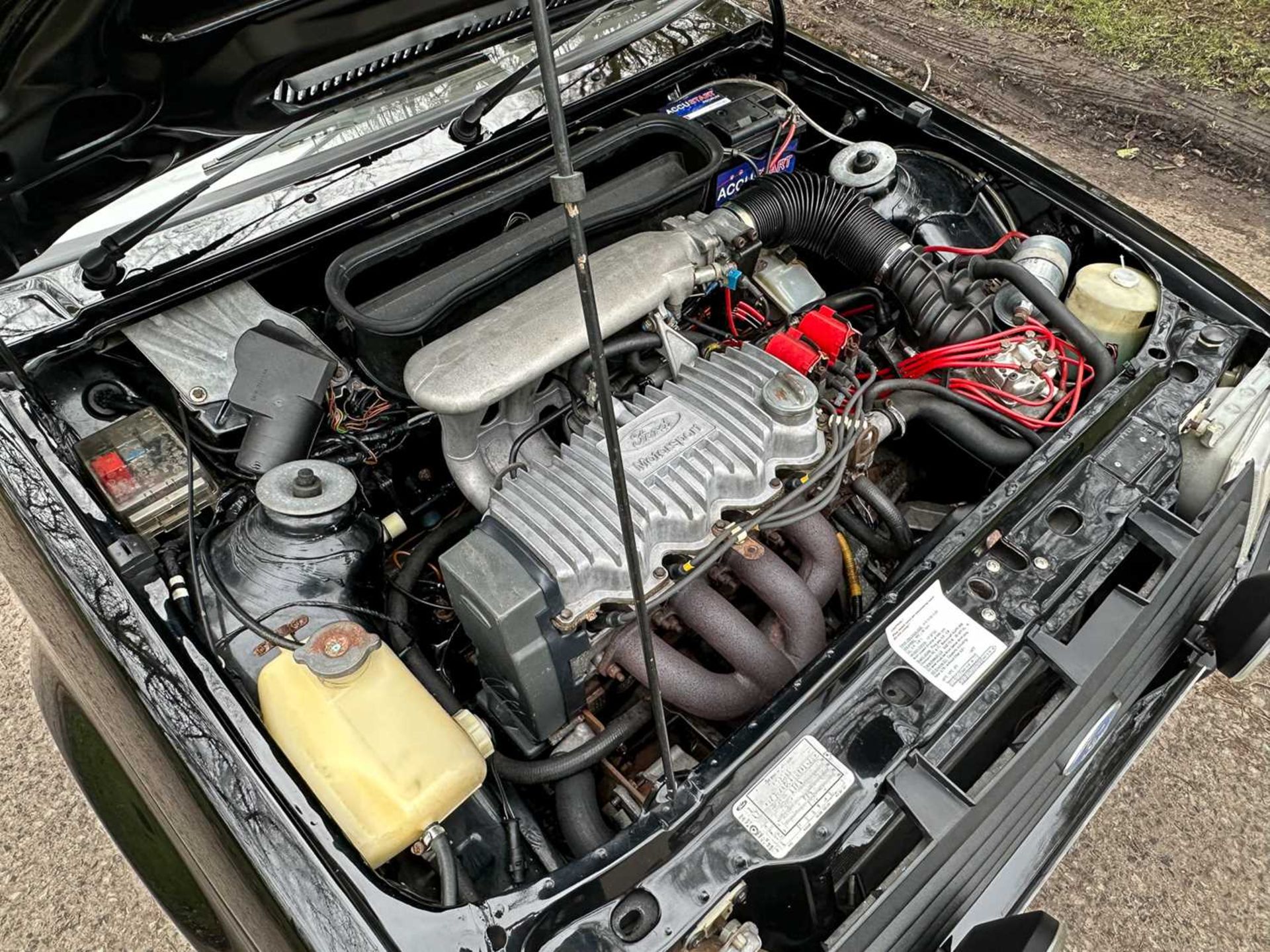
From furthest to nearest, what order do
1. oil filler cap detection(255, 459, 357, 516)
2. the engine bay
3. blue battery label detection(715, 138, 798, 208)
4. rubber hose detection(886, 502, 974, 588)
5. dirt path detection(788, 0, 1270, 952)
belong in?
blue battery label detection(715, 138, 798, 208)
dirt path detection(788, 0, 1270, 952)
rubber hose detection(886, 502, 974, 588)
oil filler cap detection(255, 459, 357, 516)
the engine bay

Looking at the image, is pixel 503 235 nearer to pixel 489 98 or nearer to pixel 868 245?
pixel 489 98

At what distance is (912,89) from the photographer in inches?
95.3

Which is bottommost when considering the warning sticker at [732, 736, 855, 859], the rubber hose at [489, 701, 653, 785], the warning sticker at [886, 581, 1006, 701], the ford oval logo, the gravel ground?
the gravel ground

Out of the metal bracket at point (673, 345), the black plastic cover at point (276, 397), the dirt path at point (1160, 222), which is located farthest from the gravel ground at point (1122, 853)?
the metal bracket at point (673, 345)

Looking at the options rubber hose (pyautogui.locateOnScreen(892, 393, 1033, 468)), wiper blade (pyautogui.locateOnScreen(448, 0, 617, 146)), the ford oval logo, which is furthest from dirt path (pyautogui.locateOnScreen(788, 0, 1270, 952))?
wiper blade (pyautogui.locateOnScreen(448, 0, 617, 146))

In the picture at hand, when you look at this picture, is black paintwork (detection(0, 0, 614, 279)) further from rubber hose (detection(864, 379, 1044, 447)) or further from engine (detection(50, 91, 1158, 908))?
rubber hose (detection(864, 379, 1044, 447))

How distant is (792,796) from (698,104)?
1.69 m

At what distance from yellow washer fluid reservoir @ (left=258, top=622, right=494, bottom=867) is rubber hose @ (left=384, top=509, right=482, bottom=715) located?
0.40 feet

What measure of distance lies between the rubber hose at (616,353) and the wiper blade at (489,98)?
0.58 meters

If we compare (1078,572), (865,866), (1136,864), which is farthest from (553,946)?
(1136,864)

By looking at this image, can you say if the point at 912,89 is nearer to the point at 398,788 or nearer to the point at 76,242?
the point at 76,242

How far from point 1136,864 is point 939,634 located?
117 cm

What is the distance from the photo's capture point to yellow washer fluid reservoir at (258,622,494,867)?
121cm

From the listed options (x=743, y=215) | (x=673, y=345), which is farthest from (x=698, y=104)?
(x=673, y=345)
